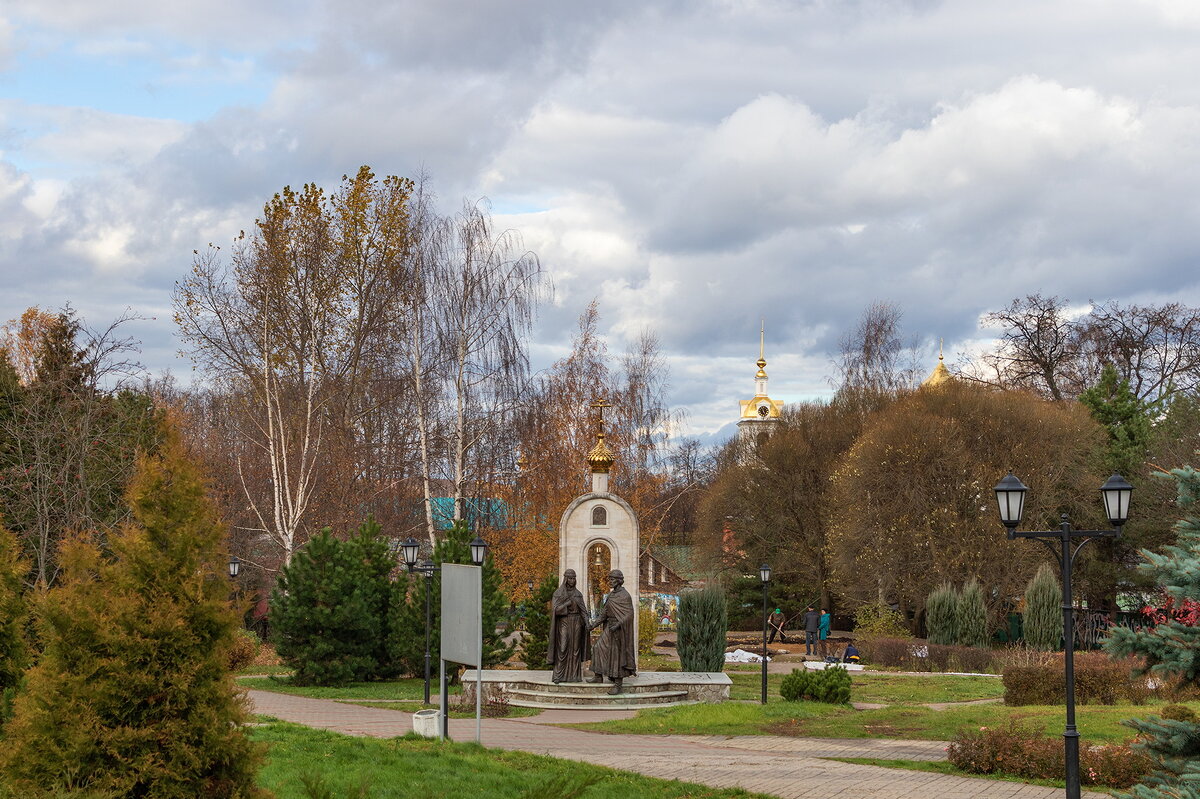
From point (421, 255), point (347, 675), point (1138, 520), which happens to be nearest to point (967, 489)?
point (1138, 520)

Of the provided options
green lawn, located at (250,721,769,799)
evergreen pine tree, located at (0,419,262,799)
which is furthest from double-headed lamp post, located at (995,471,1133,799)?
evergreen pine tree, located at (0,419,262,799)

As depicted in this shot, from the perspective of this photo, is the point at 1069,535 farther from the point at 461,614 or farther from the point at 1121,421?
the point at 1121,421

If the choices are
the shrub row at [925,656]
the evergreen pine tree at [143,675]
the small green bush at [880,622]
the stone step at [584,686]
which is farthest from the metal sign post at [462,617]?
the small green bush at [880,622]

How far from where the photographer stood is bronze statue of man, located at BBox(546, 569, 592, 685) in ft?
65.3

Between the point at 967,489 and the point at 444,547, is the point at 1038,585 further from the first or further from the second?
the point at 444,547

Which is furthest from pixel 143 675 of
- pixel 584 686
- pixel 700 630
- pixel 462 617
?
pixel 700 630

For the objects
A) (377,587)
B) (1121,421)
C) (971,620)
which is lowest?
(971,620)

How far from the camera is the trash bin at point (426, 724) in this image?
14.3m

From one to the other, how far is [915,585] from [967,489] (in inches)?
139

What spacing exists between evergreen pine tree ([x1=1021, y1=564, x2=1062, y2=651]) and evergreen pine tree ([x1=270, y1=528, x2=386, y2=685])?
59.1ft

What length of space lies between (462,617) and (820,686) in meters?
8.79

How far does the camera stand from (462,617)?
14023mm

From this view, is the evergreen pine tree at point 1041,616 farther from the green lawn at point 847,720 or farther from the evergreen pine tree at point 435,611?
the evergreen pine tree at point 435,611

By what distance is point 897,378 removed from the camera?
49.8 metres
